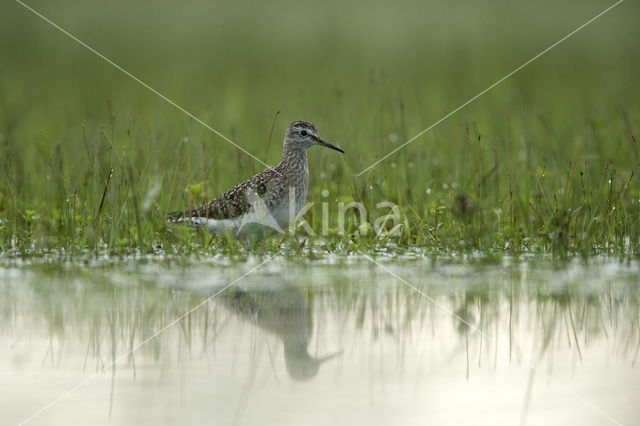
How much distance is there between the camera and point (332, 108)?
53.2 ft

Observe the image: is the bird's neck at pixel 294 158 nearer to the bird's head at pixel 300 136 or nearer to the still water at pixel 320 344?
the bird's head at pixel 300 136

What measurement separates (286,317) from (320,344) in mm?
711

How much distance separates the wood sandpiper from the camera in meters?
9.06

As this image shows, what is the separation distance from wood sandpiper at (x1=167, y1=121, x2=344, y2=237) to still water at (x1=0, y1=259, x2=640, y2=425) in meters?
1.10

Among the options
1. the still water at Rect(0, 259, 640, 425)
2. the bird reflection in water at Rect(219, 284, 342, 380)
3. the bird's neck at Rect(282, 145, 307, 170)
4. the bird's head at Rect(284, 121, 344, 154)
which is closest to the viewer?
the still water at Rect(0, 259, 640, 425)

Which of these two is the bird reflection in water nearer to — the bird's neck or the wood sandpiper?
the wood sandpiper

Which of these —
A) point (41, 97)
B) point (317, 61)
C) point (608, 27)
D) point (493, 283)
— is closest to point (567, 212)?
point (493, 283)

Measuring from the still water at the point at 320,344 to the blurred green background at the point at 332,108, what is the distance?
118cm

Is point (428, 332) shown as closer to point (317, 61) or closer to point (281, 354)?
point (281, 354)

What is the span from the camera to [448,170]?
11.8 metres

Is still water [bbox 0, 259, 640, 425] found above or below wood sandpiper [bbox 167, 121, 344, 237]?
below

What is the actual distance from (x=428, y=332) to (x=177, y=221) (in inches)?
155

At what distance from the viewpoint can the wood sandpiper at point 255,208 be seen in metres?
9.06

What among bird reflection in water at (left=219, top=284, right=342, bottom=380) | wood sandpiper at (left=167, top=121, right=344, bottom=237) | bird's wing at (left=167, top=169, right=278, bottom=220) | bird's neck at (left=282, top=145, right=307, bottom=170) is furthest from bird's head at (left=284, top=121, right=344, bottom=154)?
bird reflection in water at (left=219, top=284, right=342, bottom=380)
